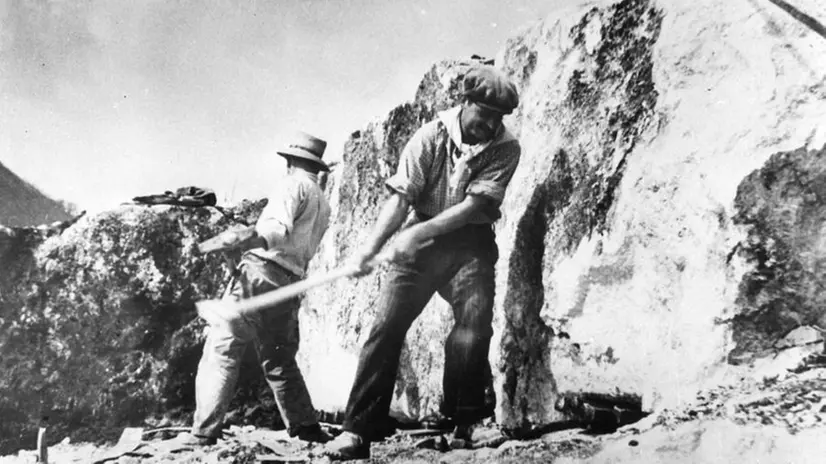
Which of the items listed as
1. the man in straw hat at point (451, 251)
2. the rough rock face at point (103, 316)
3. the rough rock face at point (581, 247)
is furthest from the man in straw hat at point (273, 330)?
the man in straw hat at point (451, 251)

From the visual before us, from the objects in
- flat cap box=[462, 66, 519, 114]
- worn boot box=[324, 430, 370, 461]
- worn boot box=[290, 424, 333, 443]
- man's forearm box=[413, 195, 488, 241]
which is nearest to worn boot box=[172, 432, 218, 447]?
worn boot box=[290, 424, 333, 443]

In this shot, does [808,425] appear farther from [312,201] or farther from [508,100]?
[312,201]

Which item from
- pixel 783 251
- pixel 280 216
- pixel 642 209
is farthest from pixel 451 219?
pixel 783 251

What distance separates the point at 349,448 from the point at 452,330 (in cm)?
64

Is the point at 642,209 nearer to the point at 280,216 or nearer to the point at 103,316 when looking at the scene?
the point at 280,216

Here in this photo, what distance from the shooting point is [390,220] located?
285 cm

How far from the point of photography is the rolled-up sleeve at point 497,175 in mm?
2758

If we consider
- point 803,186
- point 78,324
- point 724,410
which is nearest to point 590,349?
point 724,410

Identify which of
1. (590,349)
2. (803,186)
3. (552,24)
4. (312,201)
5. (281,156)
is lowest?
(590,349)

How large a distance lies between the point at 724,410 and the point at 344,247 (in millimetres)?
2062

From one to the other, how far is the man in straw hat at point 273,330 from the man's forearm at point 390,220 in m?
0.64

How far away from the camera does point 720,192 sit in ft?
7.99

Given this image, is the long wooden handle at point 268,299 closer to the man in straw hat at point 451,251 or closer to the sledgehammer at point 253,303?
the sledgehammer at point 253,303

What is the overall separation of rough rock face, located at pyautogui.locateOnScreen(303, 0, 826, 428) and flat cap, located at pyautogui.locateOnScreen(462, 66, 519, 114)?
1.14ft
